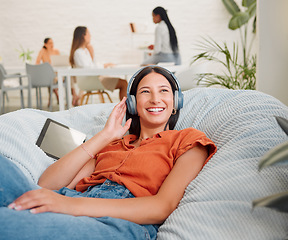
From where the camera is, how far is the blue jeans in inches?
34.5

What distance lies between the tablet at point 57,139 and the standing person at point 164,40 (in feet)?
11.0

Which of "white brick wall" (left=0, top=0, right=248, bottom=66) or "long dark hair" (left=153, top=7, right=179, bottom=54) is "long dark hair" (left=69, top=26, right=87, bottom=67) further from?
"white brick wall" (left=0, top=0, right=248, bottom=66)

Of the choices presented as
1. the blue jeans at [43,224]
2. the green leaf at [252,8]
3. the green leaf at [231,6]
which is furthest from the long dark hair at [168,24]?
the blue jeans at [43,224]

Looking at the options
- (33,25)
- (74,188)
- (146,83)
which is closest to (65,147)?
(74,188)

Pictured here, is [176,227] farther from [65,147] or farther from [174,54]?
[174,54]

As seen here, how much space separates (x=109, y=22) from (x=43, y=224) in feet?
25.7

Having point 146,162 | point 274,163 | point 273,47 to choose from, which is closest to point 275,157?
point 274,163

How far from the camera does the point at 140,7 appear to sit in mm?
8242

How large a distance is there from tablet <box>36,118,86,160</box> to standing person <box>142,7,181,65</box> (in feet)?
11.0

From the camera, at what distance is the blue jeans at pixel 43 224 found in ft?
2.87

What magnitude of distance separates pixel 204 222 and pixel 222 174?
180 millimetres

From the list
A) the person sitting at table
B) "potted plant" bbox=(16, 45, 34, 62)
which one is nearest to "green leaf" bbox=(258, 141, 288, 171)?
the person sitting at table

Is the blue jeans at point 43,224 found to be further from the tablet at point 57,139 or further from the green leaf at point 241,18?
the green leaf at point 241,18

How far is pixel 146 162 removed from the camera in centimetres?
130
